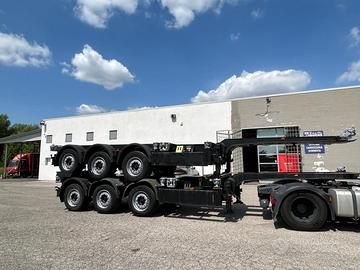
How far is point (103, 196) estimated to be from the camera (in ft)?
33.6

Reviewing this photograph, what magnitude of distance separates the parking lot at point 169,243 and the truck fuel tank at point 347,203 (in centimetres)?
45

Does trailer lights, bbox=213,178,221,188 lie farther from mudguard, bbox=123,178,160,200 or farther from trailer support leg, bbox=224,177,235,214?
mudguard, bbox=123,178,160,200

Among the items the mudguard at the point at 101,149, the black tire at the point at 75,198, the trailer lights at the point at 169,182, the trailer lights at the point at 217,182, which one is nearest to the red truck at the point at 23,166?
the black tire at the point at 75,198

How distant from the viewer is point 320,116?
68.5ft

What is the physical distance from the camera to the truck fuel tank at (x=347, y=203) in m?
7.22

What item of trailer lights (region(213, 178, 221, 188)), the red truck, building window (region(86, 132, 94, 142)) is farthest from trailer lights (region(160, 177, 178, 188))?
the red truck

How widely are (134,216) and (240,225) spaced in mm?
3167

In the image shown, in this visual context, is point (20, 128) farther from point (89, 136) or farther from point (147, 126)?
point (147, 126)

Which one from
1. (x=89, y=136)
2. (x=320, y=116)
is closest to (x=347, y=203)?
(x=320, y=116)

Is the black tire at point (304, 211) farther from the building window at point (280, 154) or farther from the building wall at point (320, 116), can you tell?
the building window at point (280, 154)

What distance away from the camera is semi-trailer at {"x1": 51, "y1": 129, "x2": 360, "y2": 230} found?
7566 millimetres

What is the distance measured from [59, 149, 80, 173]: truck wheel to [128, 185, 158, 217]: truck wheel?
239 cm

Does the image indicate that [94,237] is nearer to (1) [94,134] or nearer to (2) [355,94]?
(2) [355,94]

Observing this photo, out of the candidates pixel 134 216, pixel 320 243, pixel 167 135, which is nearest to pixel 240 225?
pixel 320 243
